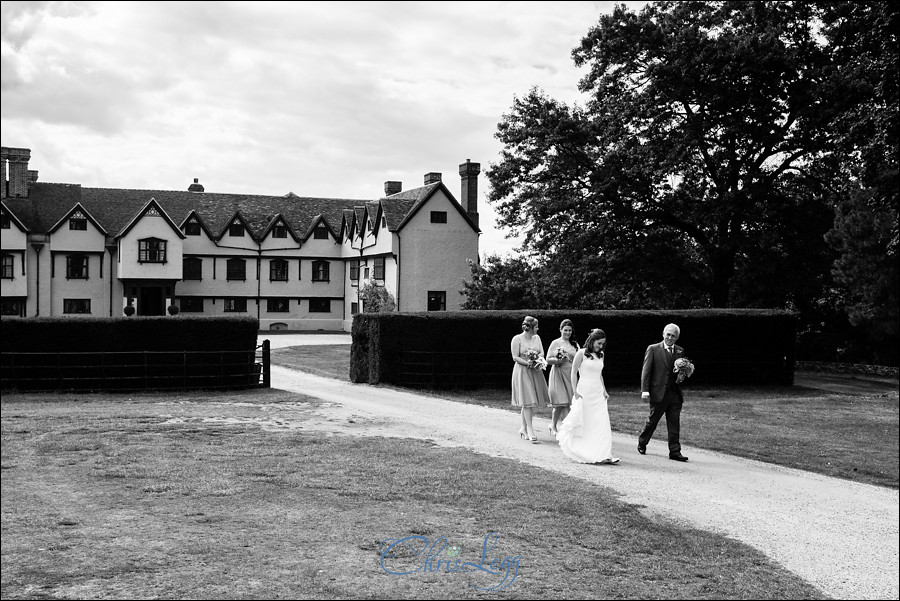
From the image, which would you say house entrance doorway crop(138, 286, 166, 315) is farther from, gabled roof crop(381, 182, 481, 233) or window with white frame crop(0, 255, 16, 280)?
window with white frame crop(0, 255, 16, 280)

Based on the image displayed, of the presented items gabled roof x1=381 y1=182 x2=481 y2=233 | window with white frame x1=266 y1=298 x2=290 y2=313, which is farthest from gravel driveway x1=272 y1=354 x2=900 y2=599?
window with white frame x1=266 y1=298 x2=290 y2=313

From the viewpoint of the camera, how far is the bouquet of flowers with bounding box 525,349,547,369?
13.7 metres

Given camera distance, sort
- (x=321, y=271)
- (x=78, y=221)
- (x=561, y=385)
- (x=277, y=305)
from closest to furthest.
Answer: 1. (x=561, y=385)
2. (x=78, y=221)
3. (x=277, y=305)
4. (x=321, y=271)

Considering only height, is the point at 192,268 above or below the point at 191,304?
above

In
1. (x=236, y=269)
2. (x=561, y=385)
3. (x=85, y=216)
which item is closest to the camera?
(x=561, y=385)

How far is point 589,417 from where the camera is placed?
40.0 ft

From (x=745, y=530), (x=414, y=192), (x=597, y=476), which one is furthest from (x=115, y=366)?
(x=414, y=192)

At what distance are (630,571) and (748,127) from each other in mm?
25803

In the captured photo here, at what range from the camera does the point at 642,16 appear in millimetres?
32250

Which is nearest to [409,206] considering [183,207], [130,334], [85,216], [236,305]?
[236,305]

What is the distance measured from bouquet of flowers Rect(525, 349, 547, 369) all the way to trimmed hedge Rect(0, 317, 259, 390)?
33.2ft

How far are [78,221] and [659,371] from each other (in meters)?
49.7

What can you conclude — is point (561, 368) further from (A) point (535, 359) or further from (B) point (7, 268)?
(B) point (7, 268)

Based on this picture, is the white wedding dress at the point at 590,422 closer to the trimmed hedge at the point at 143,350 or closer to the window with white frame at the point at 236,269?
the trimmed hedge at the point at 143,350
